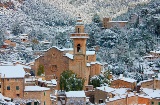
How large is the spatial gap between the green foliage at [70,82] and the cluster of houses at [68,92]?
2.74ft

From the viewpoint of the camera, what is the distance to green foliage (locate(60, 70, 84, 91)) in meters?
63.8

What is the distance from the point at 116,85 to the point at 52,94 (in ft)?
43.5

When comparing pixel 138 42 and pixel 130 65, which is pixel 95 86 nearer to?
pixel 130 65

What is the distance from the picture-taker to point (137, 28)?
109188 mm

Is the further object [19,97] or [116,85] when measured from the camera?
[116,85]

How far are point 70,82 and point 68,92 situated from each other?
17.0 ft

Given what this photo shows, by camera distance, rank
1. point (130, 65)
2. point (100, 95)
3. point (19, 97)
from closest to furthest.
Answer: point (19, 97) → point (100, 95) → point (130, 65)

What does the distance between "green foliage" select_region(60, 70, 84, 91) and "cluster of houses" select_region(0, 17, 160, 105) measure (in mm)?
834

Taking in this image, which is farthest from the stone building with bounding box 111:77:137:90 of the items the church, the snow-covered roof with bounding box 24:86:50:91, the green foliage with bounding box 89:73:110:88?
the snow-covered roof with bounding box 24:86:50:91

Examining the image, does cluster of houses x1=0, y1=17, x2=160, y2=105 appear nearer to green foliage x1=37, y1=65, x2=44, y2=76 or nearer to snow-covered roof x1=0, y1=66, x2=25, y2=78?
snow-covered roof x1=0, y1=66, x2=25, y2=78

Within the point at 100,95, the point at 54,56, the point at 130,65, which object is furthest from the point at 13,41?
the point at 100,95

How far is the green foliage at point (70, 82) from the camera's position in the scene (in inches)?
2510

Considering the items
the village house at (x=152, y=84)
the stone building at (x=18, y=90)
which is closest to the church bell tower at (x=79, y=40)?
the village house at (x=152, y=84)

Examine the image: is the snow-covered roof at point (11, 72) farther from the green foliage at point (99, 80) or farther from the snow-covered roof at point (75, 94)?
the green foliage at point (99, 80)
